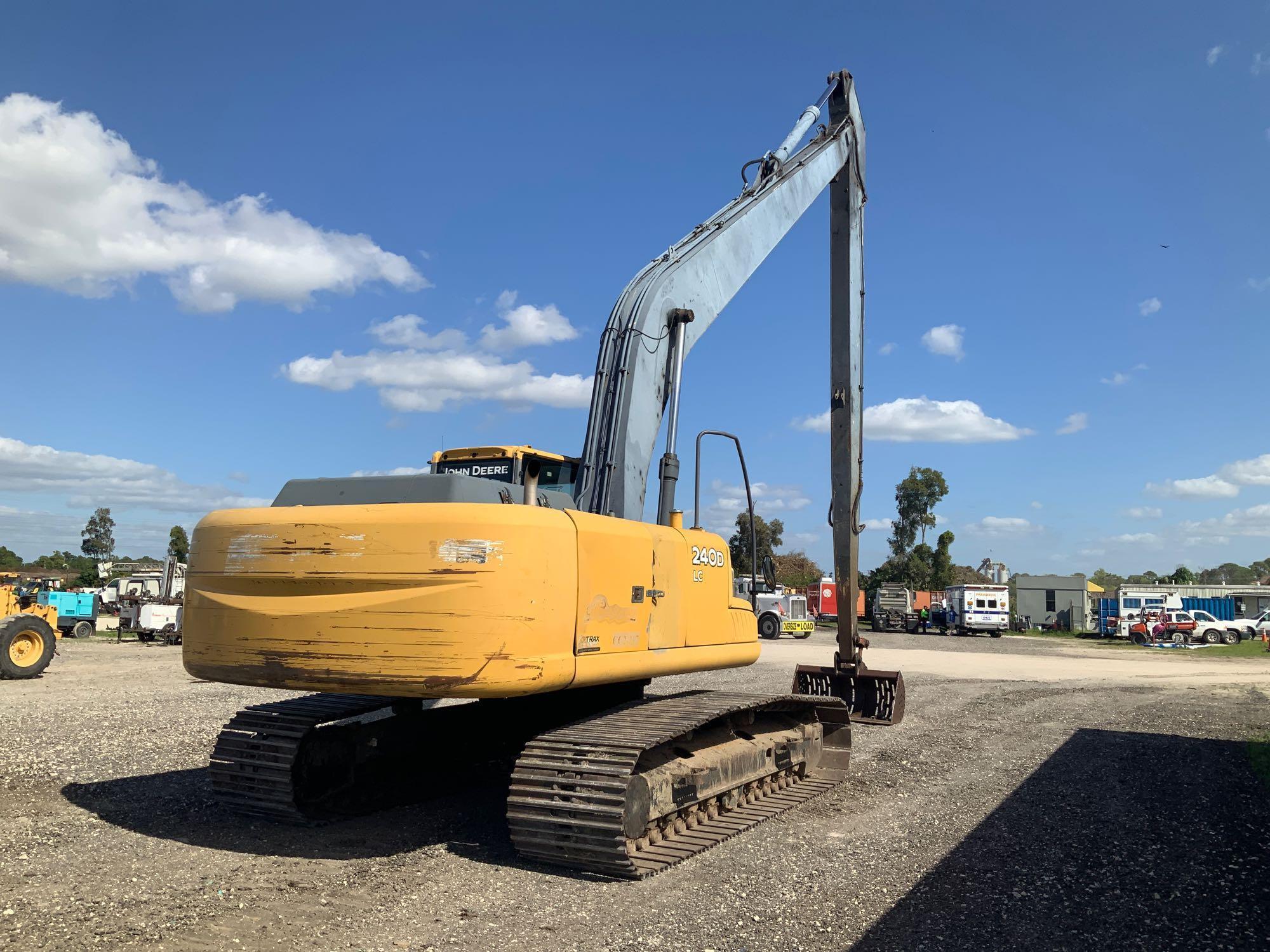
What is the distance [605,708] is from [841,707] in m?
2.73

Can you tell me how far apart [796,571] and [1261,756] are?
72.3 meters

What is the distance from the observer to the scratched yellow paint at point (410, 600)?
5473 millimetres

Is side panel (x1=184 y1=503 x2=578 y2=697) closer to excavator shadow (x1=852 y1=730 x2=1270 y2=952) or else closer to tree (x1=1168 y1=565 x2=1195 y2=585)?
excavator shadow (x1=852 y1=730 x2=1270 y2=952)

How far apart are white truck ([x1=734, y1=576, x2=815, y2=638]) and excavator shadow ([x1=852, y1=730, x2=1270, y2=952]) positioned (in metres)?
29.3

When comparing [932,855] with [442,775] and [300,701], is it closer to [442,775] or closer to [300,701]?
[442,775]

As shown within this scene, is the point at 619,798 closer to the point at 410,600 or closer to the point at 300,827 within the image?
the point at 410,600

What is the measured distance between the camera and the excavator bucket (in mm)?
10484

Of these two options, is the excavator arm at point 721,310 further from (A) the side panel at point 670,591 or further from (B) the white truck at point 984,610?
(B) the white truck at point 984,610

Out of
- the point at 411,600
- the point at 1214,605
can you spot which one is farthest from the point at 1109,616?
the point at 411,600

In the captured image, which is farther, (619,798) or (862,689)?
(862,689)

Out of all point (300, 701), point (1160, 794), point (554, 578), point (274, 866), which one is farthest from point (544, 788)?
point (1160, 794)

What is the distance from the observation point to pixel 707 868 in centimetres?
617

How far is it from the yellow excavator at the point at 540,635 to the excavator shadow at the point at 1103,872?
1.67 m

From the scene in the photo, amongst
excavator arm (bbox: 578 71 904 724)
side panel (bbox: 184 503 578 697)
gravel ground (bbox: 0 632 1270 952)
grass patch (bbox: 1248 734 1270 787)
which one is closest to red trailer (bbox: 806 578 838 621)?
grass patch (bbox: 1248 734 1270 787)
